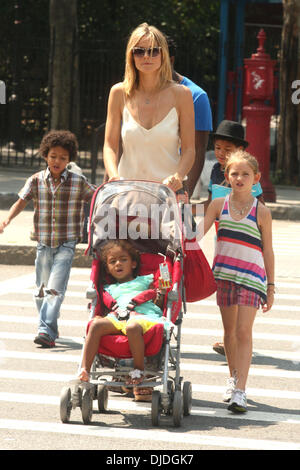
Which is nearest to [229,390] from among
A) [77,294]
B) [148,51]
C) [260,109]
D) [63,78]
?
[148,51]

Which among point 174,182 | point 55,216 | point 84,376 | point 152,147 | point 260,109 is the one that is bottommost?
point 84,376

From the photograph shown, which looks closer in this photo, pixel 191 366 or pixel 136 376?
pixel 136 376

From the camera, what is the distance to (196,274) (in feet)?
22.3

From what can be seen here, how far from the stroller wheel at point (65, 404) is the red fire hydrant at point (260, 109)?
11.3 metres

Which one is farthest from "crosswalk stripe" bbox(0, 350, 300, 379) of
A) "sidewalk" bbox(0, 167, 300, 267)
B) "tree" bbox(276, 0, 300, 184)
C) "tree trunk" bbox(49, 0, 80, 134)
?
"tree trunk" bbox(49, 0, 80, 134)

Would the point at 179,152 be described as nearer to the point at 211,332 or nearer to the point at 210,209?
the point at 210,209

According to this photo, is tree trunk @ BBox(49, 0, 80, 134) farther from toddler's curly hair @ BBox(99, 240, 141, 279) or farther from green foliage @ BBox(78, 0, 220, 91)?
toddler's curly hair @ BBox(99, 240, 141, 279)

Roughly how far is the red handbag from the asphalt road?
2.32 ft

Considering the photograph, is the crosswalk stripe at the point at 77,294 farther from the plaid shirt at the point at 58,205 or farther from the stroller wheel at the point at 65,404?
the stroller wheel at the point at 65,404

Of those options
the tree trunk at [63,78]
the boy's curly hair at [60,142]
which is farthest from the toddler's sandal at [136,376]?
the tree trunk at [63,78]

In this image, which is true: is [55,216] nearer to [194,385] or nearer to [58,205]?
[58,205]

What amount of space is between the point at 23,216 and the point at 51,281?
7.62m

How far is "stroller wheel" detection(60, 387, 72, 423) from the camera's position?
618 cm

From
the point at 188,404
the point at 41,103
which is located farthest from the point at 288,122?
the point at 188,404
